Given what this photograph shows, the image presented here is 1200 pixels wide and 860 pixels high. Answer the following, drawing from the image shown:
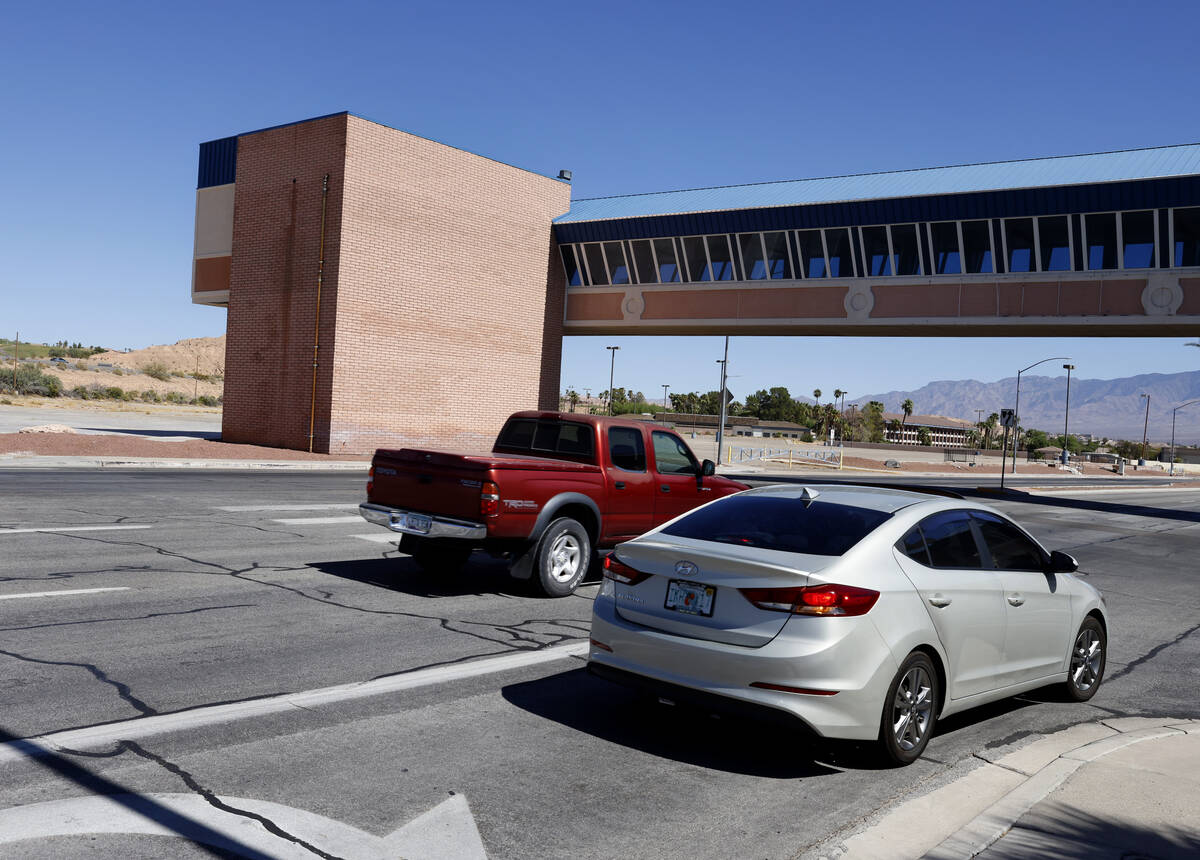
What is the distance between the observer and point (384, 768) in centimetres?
502

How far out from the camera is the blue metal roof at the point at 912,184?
3181 cm

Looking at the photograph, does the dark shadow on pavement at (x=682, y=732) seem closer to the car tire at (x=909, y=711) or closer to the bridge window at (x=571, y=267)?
the car tire at (x=909, y=711)

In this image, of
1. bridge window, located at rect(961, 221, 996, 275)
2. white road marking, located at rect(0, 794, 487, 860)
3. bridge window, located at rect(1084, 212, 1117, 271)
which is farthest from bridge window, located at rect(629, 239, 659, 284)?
white road marking, located at rect(0, 794, 487, 860)

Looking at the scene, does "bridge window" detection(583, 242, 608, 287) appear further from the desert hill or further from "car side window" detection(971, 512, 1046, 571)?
the desert hill

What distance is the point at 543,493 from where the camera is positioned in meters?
9.91

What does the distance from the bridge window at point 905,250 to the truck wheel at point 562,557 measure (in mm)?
27547

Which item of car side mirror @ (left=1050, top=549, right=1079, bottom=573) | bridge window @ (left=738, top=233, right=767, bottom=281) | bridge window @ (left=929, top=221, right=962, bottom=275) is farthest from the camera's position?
bridge window @ (left=738, top=233, right=767, bottom=281)

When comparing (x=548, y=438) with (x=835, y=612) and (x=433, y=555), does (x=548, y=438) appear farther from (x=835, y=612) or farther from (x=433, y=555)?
(x=835, y=612)

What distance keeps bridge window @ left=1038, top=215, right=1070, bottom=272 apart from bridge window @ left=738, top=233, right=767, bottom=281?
383 inches

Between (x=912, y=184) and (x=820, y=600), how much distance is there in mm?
33353

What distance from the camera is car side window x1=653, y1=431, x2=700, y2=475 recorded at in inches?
455

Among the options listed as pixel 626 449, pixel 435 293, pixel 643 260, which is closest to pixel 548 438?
pixel 626 449

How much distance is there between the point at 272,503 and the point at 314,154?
1914cm

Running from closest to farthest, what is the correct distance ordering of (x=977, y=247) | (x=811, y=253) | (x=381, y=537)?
(x=381, y=537), (x=977, y=247), (x=811, y=253)
